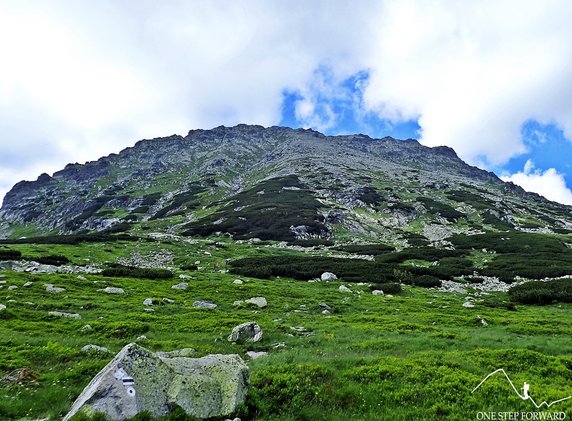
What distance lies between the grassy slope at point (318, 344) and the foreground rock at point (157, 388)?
757mm

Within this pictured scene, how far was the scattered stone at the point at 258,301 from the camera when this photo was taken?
88.2ft

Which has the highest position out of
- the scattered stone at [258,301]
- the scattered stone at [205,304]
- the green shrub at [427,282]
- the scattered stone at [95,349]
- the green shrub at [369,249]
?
the green shrub at [369,249]

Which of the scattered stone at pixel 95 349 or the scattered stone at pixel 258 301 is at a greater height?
the scattered stone at pixel 258 301

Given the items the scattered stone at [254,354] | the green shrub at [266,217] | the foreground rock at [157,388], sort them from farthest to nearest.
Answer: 1. the green shrub at [266,217]
2. the scattered stone at [254,354]
3. the foreground rock at [157,388]

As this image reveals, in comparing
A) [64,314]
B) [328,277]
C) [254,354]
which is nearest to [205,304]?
[64,314]

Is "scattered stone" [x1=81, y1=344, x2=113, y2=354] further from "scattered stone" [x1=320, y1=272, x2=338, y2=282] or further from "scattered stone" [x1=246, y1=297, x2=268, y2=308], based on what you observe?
"scattered stone" [x1=320, y1=272, x2=338, y2=282]

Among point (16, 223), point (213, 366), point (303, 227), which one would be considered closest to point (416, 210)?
point (303, 227)

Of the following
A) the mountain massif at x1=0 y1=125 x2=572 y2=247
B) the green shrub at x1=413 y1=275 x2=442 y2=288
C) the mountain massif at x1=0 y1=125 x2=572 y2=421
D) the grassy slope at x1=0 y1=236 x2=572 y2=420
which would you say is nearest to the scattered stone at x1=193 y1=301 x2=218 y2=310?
the mountain massif at x1=0 y1=125 x2=572 y2=421

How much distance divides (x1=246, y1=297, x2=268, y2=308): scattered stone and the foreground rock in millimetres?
15978

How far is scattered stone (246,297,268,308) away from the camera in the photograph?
26.9 metres

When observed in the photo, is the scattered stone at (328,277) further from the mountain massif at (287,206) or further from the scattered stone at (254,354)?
the mountain massif at (287,206)

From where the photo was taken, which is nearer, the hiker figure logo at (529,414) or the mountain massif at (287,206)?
the hiker figure logo at (529,414)

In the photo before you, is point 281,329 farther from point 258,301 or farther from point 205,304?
point 205,304

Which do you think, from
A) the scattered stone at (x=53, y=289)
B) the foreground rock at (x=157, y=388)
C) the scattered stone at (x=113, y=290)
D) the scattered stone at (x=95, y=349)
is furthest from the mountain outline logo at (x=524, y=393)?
the scattered stone at (x=53, y=289)
